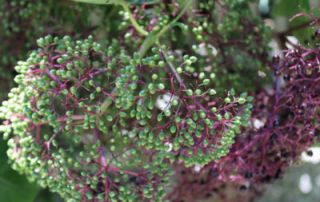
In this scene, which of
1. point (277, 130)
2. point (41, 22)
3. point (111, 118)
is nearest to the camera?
point (111, 118)

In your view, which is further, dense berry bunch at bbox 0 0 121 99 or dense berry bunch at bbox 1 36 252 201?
dense berry bunch at bbox 0 0 121 99

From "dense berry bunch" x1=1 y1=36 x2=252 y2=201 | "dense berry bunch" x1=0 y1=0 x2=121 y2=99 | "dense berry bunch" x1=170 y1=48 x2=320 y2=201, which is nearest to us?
"dense berry bunch" x1=1 y1=36 x2=252 y2=201

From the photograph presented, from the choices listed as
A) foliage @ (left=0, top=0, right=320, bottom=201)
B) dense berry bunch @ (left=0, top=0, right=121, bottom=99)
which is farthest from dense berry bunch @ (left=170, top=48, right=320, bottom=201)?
dense berry bunch @ (left=0, top=0, right=121, bottom=99)

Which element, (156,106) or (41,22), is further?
(41,22)

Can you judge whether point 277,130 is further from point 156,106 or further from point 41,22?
point 41,22

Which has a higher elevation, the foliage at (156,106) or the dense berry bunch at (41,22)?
the dense berry bunch at (41,22)

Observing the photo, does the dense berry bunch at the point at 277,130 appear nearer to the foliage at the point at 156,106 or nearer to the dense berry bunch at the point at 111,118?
the foliage at the point at 156,106

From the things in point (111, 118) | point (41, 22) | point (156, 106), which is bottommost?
point (111, 118)

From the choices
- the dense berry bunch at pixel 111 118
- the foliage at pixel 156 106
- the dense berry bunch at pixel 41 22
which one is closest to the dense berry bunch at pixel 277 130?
the foliage at pixel 156 106

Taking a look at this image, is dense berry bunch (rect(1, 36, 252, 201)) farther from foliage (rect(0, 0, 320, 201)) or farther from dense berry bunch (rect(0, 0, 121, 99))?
dense berry bunch (rect(0, 0, 121, 99))

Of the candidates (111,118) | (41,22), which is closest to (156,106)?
(111,118)

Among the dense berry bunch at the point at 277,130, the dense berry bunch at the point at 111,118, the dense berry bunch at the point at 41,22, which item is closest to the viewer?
the dense berry bunch at the point at 111,118

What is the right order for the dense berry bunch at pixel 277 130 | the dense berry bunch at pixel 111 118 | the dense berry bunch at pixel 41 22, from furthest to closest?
the dense berry bunch at pixel 41 22 → the dense berry bunch at pixel 277 130 → the dense berry bunch at pixel 111 118
